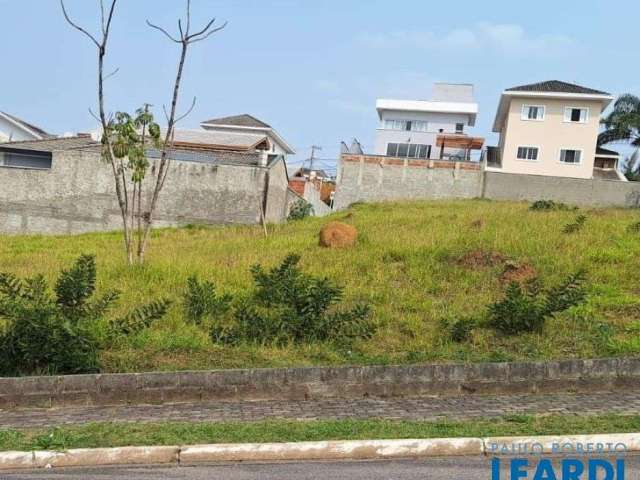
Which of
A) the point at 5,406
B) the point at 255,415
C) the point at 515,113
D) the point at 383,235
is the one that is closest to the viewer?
the point at 255,415

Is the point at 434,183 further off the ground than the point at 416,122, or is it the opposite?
the point at 416,122

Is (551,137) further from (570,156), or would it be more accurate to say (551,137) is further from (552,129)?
(570,156)

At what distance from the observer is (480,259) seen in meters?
13.2

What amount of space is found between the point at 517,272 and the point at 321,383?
558 cm

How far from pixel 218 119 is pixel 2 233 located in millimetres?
27884

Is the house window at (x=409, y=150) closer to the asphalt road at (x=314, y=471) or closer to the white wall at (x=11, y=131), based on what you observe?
the white wall at (x=11, y=131)

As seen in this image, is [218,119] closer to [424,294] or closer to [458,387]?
[424,294]

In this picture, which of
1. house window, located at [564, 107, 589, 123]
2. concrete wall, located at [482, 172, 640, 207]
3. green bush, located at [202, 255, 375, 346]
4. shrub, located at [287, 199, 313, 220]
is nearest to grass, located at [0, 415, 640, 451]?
green bush, located at [202, 255, 375, 346]

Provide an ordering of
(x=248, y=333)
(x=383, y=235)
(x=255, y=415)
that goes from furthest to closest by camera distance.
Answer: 1. (x=383, y=235)
2. (x=248, y=333)
3. (x=255, y=415)

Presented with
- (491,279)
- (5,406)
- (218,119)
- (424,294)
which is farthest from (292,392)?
(218,119)

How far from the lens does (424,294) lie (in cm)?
1162

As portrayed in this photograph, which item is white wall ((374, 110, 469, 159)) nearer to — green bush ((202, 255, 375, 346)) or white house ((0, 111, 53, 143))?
white house ((0, 111, 53, 143))

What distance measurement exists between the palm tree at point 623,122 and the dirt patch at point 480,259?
3493 cm

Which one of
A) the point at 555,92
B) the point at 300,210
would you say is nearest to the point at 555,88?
the point at 555,92
